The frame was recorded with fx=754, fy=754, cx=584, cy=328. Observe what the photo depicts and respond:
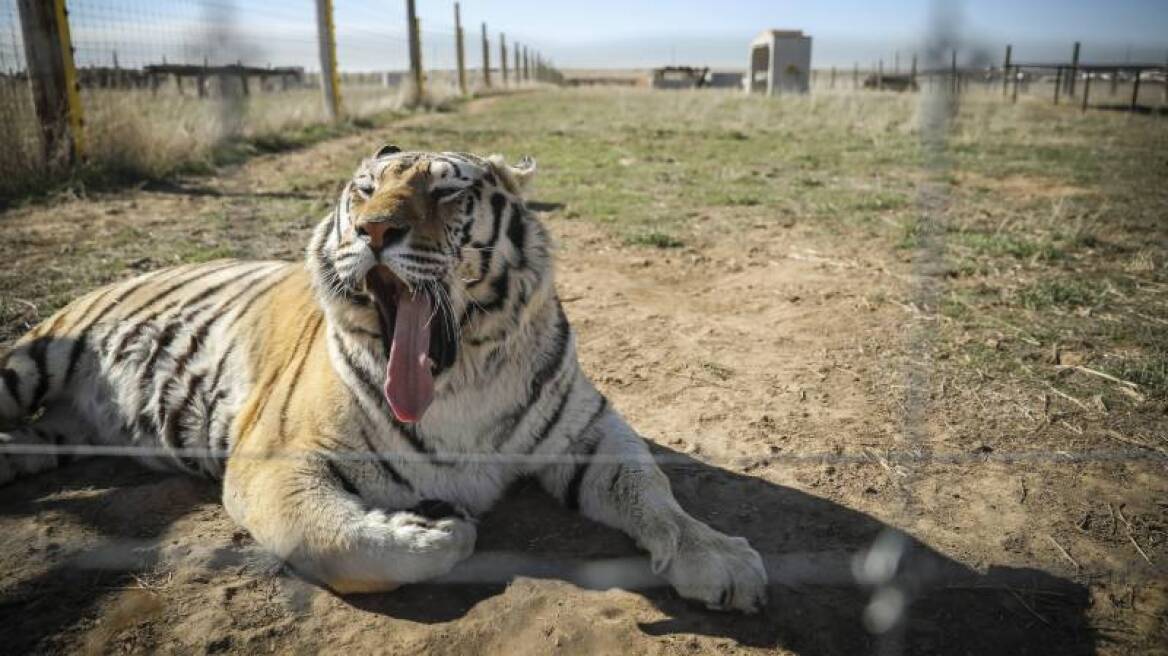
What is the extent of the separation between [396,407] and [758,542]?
3.95 ft

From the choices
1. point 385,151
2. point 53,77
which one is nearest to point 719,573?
point 385,151

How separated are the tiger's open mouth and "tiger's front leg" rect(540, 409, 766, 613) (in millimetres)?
591

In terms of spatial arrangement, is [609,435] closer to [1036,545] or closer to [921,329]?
[1036,545]

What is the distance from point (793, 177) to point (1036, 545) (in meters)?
7.33

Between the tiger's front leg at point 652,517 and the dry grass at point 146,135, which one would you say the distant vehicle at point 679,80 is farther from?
the tiger's front leg at point 652,517

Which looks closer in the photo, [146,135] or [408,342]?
[408,342]

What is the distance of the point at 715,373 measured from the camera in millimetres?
3684

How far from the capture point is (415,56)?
66.2 ft

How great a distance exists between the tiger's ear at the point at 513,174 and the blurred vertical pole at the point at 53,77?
6.45 m

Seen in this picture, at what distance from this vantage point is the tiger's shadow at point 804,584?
1.96 meters

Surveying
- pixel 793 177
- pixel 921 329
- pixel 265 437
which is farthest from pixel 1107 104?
pixel 265 437

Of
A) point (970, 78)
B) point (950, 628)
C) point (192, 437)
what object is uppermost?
point (970, 78)

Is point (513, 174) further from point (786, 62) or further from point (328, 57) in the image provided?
point (786, 62)

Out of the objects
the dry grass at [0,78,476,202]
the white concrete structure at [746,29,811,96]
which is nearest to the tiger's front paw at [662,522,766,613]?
the dry grass at [0,78,476,202]
